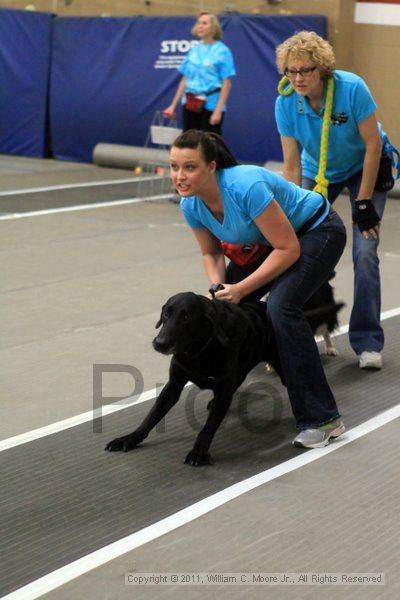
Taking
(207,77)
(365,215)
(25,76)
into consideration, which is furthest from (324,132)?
(25,76)

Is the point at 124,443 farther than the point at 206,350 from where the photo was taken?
Yes

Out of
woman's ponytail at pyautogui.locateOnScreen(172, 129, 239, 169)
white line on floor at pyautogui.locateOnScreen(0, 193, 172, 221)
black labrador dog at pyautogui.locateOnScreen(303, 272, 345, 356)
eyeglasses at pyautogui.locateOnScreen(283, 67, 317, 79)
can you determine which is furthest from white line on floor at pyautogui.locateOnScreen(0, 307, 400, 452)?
white line on floor at pyautogui.locateOnScreen(0, 193, 172, 221)

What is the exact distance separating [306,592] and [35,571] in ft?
2.46

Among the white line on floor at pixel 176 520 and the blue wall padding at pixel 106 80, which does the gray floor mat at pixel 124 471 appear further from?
the blue wall padding at pixel 106 80

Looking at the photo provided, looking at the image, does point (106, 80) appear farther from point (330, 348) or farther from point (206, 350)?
point (206, 350)

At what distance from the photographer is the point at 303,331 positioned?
3.56 metres

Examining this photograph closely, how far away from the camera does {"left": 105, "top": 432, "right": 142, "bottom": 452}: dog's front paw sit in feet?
11.5

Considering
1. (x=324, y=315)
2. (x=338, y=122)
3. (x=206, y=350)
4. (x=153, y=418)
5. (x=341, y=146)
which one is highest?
(x=338, y=122)

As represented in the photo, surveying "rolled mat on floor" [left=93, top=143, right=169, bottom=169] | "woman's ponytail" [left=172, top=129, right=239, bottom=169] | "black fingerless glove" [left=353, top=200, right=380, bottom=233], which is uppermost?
"woman's ponytail" [left=172, top=129, right=239, bottom=169]

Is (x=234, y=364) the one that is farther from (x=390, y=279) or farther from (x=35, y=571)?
(x=390, y=279)

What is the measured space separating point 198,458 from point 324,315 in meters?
1.21

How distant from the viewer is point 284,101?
4.30 metres

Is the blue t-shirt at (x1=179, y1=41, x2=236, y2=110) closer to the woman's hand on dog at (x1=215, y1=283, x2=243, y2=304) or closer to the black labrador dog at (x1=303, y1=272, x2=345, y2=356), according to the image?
the black labrador dog at (x1=303, y1=272, x2=345, y2=356)

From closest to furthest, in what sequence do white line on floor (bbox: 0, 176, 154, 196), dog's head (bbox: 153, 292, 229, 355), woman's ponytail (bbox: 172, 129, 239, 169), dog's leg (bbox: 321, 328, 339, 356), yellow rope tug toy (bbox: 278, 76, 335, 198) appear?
dog's head (bbox: 153, 292, 229, 355), woman's ponytail (bbox: 172, 129, 239, 169), yellow rope tug toy (bbox: 278, 76, 335, 198), dog's leg (bbox: 321, 328, 339, 356), white line on floor (bbox: 0, 176, 154, 196)
